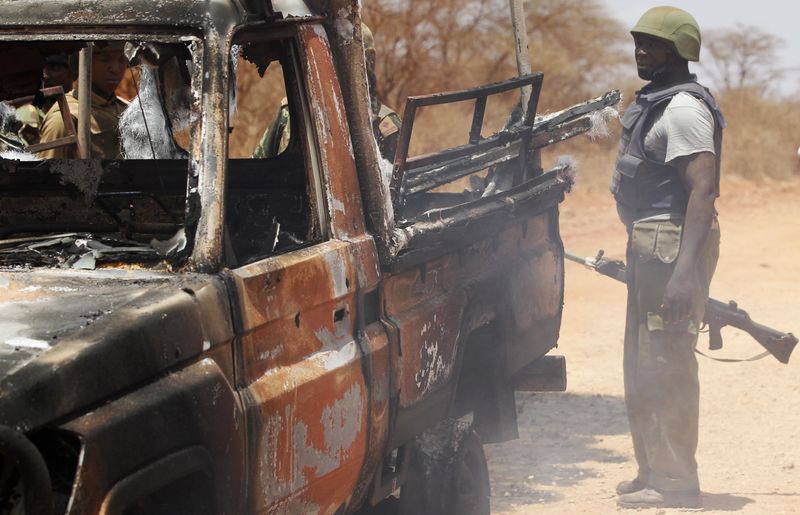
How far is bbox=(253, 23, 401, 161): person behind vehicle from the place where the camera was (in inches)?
201

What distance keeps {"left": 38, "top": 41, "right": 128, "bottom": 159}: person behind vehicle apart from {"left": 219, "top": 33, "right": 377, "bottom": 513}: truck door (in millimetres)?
1980

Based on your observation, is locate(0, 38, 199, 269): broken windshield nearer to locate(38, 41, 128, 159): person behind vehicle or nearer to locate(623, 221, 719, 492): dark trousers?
locate(38, 41, 128, 159): person behind vehicle

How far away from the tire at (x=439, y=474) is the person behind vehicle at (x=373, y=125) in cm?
105

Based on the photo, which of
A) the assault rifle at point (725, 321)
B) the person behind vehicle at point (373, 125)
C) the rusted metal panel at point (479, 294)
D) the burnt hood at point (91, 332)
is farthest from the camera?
the assault rifle at point (725, 321)

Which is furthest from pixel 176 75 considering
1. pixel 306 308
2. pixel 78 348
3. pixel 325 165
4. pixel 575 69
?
pixel 575 69

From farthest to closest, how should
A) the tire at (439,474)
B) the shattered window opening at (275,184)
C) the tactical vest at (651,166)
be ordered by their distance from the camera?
the tactical vest at (651,166) < the tire at (439,474) < the shattered window opening at (275,184)

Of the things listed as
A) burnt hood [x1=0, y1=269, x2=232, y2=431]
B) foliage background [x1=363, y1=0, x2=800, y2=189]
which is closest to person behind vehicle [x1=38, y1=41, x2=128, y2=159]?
burnt hood [x1=0, y1=269, x2=232, y2=431]

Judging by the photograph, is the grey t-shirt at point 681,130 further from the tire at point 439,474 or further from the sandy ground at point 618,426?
the tire at point 439,474

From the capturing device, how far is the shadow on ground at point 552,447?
19.1ft

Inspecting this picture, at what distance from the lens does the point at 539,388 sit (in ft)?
18.0

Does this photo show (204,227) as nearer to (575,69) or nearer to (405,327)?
(405,327)

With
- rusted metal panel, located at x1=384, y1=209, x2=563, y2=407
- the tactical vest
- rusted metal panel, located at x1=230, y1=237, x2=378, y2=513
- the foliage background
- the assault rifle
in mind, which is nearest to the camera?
rusted metal panel, located at x1=230, y1=237, x2=378, y2=513

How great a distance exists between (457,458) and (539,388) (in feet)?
4.02

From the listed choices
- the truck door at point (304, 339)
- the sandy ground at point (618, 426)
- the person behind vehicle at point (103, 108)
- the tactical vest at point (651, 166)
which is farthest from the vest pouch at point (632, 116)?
the person behind vehicle at point (103, 108)
